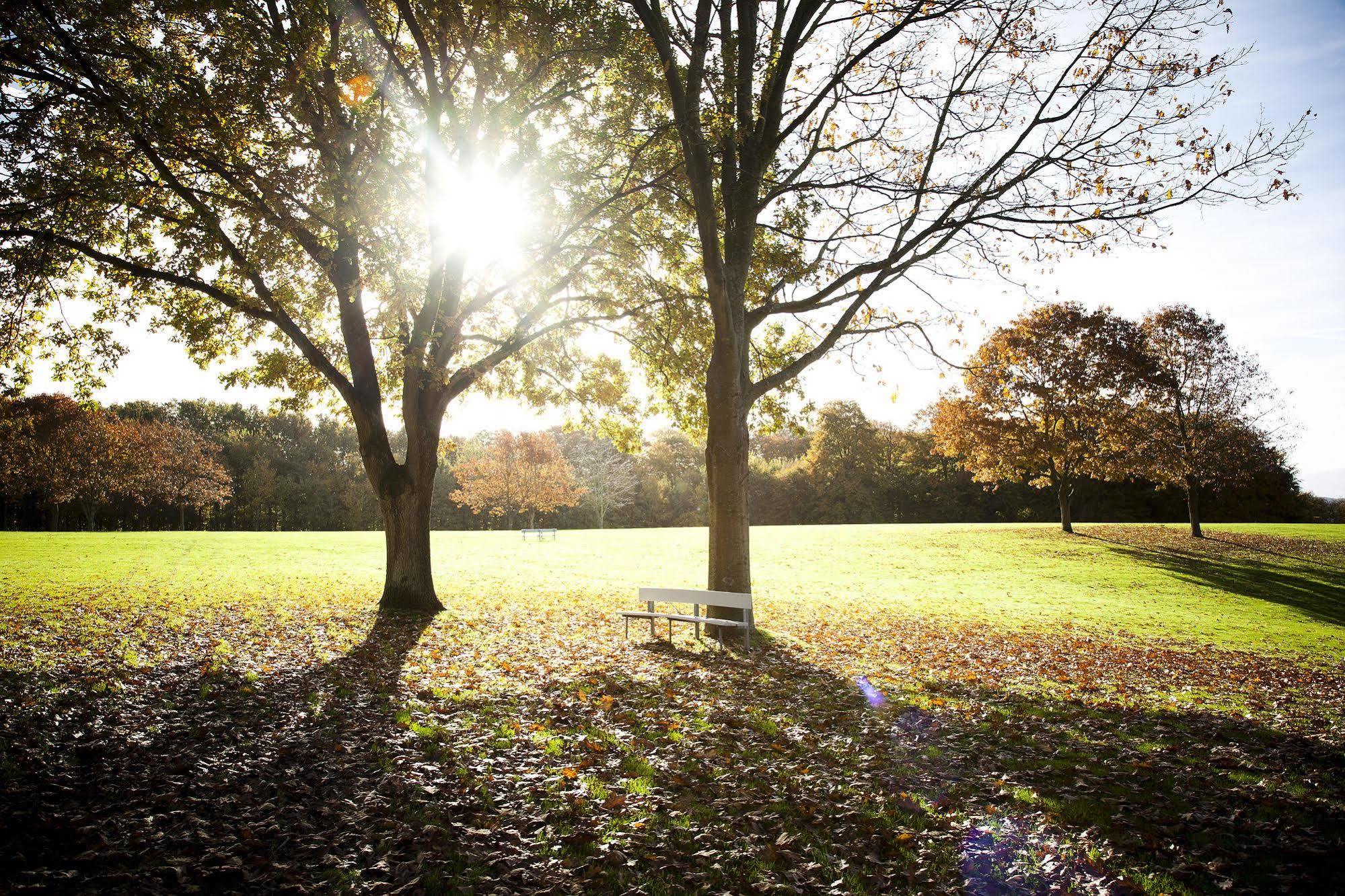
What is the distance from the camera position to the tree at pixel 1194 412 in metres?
29.1

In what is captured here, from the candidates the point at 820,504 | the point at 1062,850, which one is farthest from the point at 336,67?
the point at 820,504

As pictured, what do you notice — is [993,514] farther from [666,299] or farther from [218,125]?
[218,125]

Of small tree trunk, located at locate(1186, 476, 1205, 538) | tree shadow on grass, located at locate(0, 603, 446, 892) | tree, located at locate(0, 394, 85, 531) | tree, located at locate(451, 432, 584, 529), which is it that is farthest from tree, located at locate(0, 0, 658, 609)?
tree, located at locate(0, 394, 85, 531)

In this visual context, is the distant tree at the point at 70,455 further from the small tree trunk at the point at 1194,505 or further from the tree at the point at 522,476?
the small tree trunk at the point at 1194,505

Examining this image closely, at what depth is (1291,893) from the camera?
12.8 ft

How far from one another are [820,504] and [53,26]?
2178 inches

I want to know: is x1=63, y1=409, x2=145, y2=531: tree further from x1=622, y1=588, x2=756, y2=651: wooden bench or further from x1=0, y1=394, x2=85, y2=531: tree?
x1=622, y1=588, x2=756, y2=651: wooden bench

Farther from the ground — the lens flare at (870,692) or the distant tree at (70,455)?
the distant tree at (70,455)

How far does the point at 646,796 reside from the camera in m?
5.19

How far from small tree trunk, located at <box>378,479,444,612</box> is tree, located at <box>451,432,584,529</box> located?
3737 centimetres

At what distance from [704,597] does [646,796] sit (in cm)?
602

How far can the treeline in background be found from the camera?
149 ft

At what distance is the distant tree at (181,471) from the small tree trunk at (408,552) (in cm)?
4469

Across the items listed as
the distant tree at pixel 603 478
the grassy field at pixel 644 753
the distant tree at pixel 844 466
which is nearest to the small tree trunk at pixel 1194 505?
the grassy field at pixel 644 753
